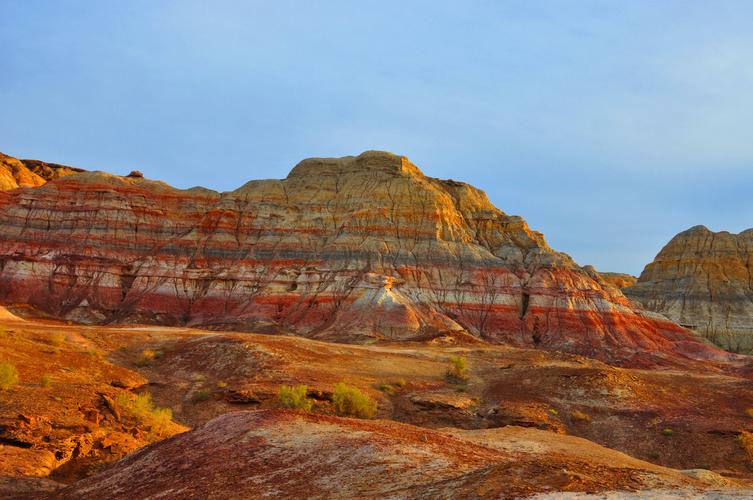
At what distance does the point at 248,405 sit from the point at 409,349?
72.3 feet

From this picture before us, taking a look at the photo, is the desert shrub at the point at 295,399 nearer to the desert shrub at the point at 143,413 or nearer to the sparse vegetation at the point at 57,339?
the desert shrub at the point at 143,413

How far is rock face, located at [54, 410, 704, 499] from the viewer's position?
8.79 metres

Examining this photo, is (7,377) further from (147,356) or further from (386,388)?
(386,388)

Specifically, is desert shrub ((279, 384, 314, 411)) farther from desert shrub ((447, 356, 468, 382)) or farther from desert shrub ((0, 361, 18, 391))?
desert shrub ((447, 356, 468, 382))

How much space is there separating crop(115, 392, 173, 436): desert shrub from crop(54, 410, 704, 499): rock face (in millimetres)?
5708

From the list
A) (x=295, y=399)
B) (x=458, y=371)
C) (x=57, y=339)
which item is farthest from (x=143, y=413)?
(x=458, y=371)

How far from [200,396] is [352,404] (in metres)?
7.44

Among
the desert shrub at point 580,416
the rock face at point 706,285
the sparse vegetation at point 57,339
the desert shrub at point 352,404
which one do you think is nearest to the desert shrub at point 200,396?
the desert shrub at point 352,404

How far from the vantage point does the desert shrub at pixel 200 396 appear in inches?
1128

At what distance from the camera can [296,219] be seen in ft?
253

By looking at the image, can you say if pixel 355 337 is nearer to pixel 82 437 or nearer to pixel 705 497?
pixel 82 437

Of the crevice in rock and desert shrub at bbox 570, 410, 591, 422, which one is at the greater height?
the crevice in rock

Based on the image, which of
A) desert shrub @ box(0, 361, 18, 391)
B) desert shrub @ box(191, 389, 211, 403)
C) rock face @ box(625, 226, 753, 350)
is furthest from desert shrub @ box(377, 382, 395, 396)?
rock face @ box(625, 226, 753, 350)

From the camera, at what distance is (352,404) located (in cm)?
2678
